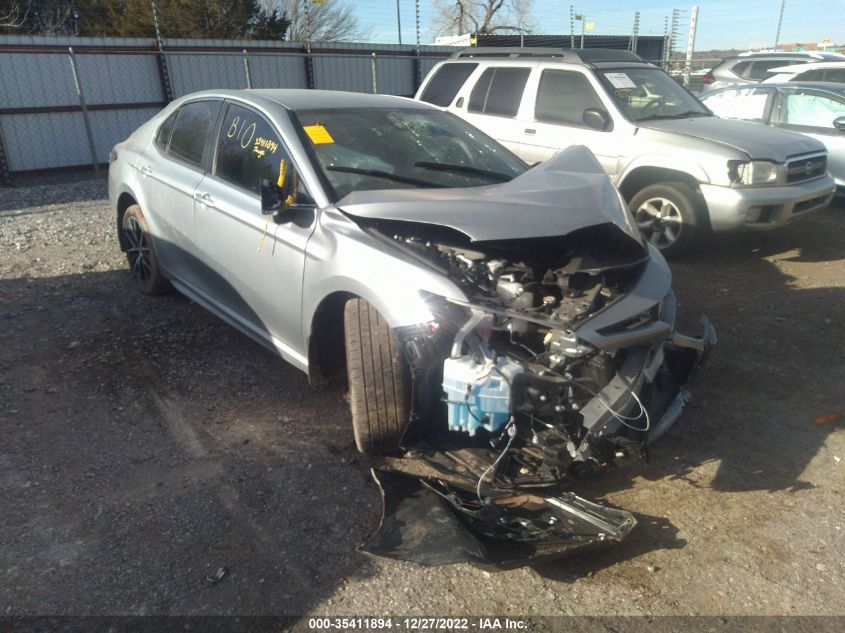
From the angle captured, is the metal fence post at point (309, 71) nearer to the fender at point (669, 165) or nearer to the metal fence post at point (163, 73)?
the metal fence post at point (163, 73)

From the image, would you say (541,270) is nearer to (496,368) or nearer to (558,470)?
(496,368)

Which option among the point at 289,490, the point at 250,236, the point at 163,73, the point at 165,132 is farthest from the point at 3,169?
the point at 289,490

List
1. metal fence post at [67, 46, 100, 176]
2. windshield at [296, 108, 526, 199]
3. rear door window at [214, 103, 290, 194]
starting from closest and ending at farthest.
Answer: windshield at [296, 108, 526, 199] < rear door window at [214, 103, 290, 194] < metal fence post at [67, 46, 100, 176]

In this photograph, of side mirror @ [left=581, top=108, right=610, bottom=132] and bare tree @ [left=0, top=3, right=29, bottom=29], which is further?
bare tree @ [left=0, top=3, right=29, bottom=29]

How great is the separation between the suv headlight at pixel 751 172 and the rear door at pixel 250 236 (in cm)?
433

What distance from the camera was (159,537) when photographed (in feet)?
9.19

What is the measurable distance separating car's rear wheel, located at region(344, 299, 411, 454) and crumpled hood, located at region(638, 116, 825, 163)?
4655 millimetres

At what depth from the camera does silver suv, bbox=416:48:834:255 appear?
6.18 meters

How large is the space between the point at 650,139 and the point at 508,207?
3.96m

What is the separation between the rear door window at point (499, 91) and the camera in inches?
294

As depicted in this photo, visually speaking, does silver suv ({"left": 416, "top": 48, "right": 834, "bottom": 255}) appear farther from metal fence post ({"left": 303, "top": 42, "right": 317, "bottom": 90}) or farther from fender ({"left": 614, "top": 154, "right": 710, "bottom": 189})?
metal fence post ({"left": 303, "top": 42, "right": 317, "bottom": 90})

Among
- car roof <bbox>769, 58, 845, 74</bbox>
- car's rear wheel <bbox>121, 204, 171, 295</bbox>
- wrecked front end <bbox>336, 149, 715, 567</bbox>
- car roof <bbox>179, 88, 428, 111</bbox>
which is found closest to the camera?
wrecked front end <bbox>336, 149, 715, 567</bbox>

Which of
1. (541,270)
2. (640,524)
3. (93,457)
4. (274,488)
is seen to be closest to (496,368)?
(541,270)

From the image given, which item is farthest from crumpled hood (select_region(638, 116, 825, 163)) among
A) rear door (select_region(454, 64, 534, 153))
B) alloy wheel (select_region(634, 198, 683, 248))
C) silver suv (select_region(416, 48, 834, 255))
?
rear door (select_region(454, 64, 534, 153))
